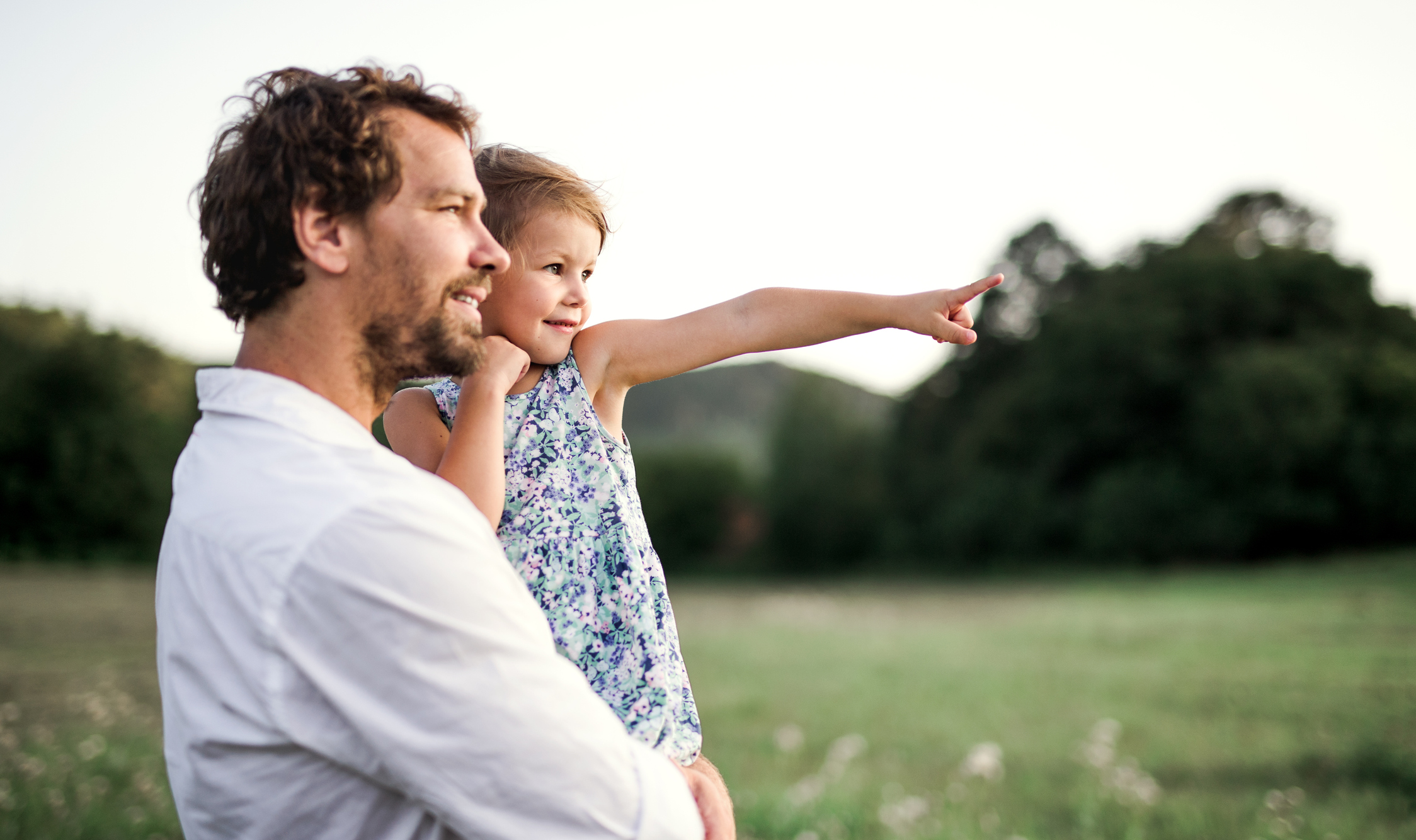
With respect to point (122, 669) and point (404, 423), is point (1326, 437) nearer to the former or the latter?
point (122, 669)

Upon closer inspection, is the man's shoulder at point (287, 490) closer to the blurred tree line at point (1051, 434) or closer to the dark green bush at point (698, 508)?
the blurred tree line at point (1051, 434)

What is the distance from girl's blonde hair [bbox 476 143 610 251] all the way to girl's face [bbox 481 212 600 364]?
0.02 meters

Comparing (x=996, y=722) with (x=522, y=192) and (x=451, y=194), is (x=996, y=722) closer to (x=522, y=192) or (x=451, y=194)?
(x=522, y=192)

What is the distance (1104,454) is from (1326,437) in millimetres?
9323

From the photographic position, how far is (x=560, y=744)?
4.46 feet

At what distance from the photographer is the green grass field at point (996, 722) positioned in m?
5.25

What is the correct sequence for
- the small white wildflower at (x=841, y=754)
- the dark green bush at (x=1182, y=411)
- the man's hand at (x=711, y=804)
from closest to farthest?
the man's hand at (x=711, y=804), the small white wildflower at (x=841, y=754), the dark green bush at (x=1182, y=411)

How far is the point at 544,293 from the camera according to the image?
Answer: 2.19 m

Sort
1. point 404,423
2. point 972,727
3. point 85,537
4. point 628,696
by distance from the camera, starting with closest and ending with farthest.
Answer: point 628,696 → point 404,423 → point 972,727 → point 85,537

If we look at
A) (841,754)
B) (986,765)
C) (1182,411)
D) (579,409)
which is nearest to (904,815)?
(986,765)

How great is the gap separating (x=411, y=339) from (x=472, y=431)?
24 cm

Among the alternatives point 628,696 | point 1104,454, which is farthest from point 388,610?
point 1104,454

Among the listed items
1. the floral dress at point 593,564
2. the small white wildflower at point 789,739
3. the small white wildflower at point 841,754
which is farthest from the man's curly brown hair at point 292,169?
the small white wildflower at point 789,739

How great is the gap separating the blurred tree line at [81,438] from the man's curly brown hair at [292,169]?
2676 cm
